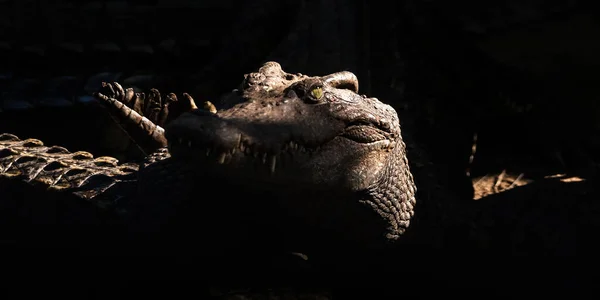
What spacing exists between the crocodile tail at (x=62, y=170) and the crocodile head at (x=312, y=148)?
2.56 ft

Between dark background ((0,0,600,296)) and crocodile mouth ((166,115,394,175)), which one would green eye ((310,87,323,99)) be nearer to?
crocodile mouth ((166,115,394,175))

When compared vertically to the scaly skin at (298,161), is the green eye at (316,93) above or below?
above

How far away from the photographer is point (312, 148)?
2.47 metres

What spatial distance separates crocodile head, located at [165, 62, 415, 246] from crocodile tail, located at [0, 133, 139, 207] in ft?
2.56

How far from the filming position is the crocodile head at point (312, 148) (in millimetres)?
2288

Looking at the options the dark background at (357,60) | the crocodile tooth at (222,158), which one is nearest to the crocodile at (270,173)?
the crocodile tooth at (222,158)

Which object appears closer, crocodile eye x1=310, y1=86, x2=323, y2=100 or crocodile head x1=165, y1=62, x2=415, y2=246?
crocodile head x1=165, y1=62, x2=415, y2=246

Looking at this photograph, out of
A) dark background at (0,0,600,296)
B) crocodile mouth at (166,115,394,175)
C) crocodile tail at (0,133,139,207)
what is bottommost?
crocodile tail at (0,133,139,207)

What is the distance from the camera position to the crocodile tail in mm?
2992

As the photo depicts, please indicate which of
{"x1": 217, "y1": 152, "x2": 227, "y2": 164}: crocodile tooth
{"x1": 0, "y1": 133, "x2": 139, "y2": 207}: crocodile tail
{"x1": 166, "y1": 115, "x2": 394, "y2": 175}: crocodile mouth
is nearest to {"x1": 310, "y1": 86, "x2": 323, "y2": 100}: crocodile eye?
{"x1": 166, "y1": 115, "x2": 394, "y2": 175}: crocodile mouth

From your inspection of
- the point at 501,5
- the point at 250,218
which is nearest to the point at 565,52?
the point at 501,5

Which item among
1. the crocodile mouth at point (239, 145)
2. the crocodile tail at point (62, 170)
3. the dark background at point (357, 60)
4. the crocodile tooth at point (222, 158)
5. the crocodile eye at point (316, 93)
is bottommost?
the crocodile tail at point (62, 170)

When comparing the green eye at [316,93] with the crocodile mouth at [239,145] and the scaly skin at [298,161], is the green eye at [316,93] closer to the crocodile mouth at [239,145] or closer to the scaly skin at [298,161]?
the scaly skin at [298,161]

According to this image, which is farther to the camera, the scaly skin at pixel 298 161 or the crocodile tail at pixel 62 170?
the crocodile tail at pixel 62 170
